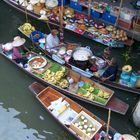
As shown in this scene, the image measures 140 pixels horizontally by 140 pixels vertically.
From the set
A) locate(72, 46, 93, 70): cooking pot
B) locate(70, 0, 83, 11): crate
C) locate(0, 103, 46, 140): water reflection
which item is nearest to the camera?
locate(0, 103, 46, 140): water reflection

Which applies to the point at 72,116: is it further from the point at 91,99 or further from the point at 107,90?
the point at 107,90

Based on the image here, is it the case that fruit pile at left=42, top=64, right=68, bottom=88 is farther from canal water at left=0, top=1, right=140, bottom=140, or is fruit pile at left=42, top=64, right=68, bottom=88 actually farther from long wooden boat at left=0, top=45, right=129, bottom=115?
canal water at left=0, top=1, right=140, bottom=140

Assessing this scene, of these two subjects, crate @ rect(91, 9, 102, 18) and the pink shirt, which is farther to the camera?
crate @ rect(91, 9, 102, 18)

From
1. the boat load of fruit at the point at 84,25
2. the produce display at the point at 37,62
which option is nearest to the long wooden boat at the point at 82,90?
Result: the produce display at the point at 37,62

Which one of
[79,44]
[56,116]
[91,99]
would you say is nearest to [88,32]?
[79,44]

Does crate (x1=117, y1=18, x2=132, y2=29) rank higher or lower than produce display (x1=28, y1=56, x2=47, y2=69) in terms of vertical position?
higher

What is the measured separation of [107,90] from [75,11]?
4881 millimetres

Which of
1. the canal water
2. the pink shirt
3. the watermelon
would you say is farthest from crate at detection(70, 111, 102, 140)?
the pink shirt

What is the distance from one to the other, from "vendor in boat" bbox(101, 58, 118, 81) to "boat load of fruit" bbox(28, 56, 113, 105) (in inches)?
17.4

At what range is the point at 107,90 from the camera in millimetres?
10016

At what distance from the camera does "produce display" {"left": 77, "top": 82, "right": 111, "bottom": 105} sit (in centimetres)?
A: 992

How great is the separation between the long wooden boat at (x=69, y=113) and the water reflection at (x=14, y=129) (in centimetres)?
92

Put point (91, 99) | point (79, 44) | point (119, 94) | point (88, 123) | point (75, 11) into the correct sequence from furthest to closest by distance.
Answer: point (75, 11) → point (79, 44) → point (119, 94) → point (91, 99) → point (88, 123)

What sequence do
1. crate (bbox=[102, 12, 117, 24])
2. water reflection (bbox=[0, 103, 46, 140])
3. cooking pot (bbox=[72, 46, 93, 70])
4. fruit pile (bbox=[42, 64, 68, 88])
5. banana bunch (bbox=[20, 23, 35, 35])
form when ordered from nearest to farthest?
water reflection (bbox=[0, 103, 46, 140]), fruit pile (bbox=[42, 64, 68, 88]), cooking pot (bbox=[72, 46, 93, 70]), banana bunch (bbox=[20, 23, 35, 35]), crate (bbox=[102, 12, 117, 24])
